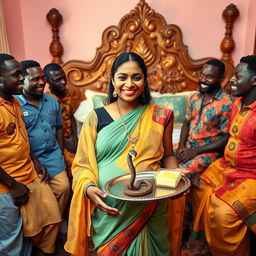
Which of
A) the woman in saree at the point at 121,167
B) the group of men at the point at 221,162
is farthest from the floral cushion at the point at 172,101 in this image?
the woman in saree at the point at 121,167

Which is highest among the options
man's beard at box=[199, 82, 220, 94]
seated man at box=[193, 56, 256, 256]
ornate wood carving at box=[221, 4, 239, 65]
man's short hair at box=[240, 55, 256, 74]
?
ornate wood carving at box=[221, 4, 239, 65]

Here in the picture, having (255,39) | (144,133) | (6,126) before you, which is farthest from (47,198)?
(255,39)

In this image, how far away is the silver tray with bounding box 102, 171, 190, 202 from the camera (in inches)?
46.7

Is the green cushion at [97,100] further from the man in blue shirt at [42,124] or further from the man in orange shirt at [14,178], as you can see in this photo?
the man in orange shirt at [14,178]

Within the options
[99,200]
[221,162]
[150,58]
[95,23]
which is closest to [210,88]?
[221,162]

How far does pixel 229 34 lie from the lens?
336 cm

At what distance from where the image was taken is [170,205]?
1.67 metres

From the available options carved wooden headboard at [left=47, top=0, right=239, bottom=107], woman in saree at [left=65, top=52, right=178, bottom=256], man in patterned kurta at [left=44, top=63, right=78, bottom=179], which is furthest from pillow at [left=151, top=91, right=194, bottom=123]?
woman in saree at [left=65, top=52, right=178, bottom=256]

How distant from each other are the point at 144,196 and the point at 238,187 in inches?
39.2

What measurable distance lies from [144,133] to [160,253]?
68cm

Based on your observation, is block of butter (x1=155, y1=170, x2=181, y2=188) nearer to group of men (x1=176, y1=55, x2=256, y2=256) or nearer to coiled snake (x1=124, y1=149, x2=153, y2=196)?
coiled snake (x1=124, y1=149, x2=153, y2=196)

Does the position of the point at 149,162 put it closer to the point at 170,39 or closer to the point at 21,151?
the point at 21,151

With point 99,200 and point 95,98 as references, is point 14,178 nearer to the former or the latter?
point 99,200

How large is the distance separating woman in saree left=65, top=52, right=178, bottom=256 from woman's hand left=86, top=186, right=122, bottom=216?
16 millimetres
